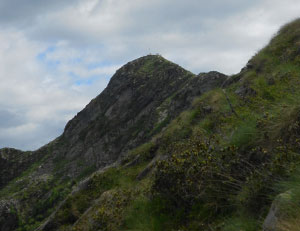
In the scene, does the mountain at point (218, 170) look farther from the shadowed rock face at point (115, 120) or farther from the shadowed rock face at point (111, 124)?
the shadowed rock face at point (115, 120)

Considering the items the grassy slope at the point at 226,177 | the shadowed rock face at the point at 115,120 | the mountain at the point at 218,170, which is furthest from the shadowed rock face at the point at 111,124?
the grassy slope at the point at 226,177

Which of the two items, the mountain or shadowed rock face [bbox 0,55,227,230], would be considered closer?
the mountain

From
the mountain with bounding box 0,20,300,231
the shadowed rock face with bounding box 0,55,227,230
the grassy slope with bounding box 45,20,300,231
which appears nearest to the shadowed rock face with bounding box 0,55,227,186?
the shadowed rock face with bounding box 0,55,227,230

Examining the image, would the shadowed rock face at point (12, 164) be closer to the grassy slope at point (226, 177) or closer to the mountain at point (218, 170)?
the mountain at point (218, 170)

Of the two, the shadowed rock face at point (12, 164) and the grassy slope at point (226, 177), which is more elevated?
the shadowed rock face at point (12, 164)

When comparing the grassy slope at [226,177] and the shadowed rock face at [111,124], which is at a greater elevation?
the shadowed rock face at [111,124]

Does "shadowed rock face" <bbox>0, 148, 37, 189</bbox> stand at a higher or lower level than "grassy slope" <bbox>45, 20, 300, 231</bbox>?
higher

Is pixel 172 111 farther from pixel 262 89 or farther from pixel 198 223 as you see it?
pixel 198 223

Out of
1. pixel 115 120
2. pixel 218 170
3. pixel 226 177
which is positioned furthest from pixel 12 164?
pixel 226 177

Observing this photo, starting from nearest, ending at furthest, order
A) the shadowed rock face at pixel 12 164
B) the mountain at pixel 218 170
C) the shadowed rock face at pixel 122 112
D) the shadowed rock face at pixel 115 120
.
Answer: the mountain at pixel 218 170 → the shadowed rock face at pixel 115 120 → the shadowed rock face at pixel 122 112 → the shadowed rock face at pixel 12 164

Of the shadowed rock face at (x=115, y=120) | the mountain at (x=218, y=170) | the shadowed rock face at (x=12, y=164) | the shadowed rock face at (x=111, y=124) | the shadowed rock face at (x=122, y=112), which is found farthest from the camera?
the shadowed rock face at (x=12, y=164)

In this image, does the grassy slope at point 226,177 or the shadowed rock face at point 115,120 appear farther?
the shadowed rock face at point 115,120

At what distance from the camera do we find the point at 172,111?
1204 inches

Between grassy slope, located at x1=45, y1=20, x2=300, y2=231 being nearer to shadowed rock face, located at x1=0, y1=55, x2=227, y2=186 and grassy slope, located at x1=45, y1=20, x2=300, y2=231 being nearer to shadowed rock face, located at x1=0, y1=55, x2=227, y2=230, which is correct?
shadowed rock face, located at x1=0, y1=55, x2=227, y2=230
